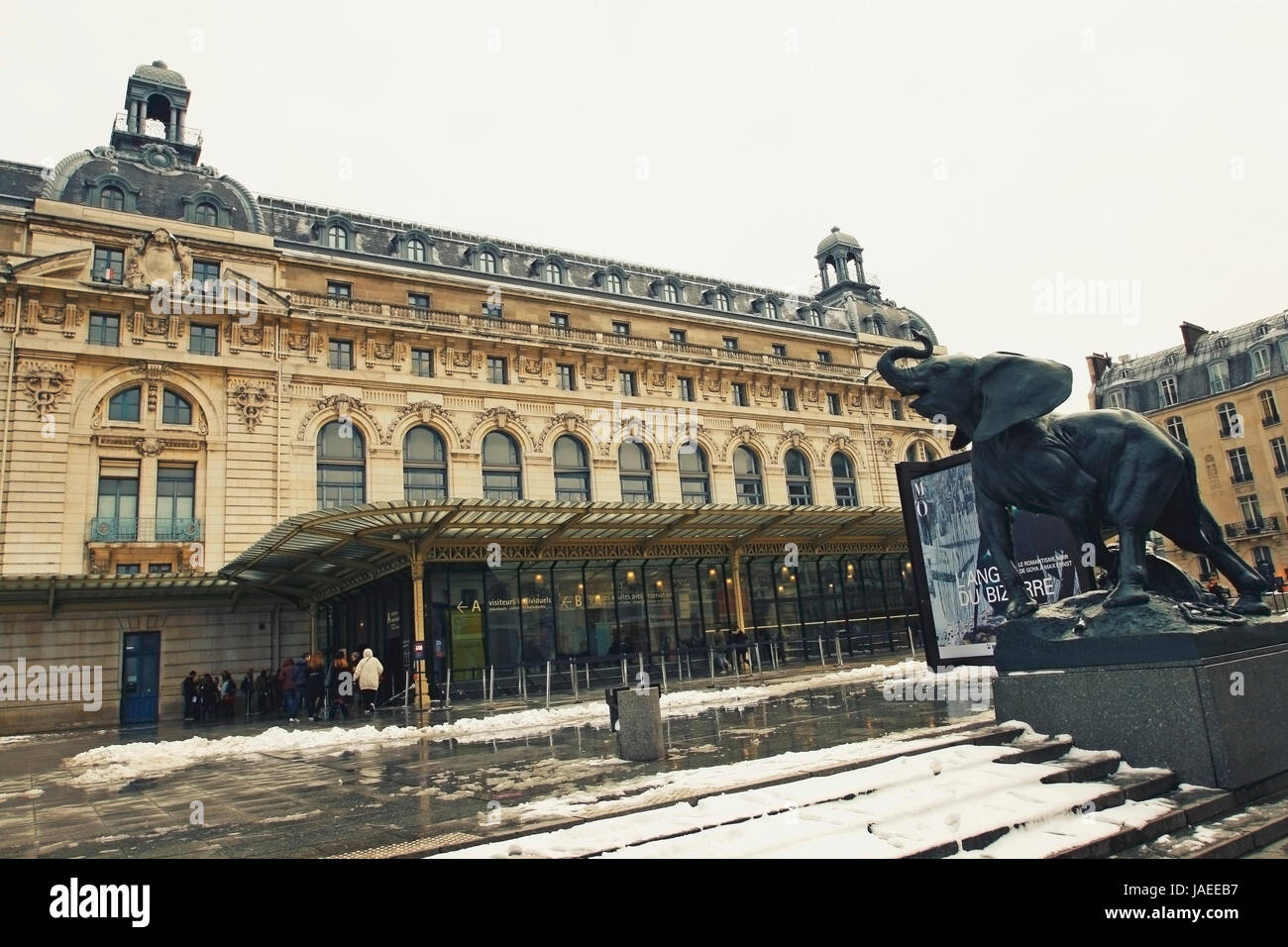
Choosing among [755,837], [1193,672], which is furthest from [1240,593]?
[755,837]

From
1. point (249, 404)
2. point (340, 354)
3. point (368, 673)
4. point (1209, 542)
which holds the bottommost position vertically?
point (368, 673)

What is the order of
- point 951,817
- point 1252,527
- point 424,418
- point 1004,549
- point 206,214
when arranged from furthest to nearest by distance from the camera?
point 1252,527
point 424,418
point 206,214
point 1004,549
point 951,817

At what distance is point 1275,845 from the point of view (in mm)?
4855

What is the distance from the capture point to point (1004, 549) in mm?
7684

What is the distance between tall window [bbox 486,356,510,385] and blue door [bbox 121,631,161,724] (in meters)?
16.0

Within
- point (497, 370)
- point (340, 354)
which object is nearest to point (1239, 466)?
point (497, 370)

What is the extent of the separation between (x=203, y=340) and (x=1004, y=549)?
3090 centimetres

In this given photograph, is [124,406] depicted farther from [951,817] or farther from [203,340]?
[951,817]

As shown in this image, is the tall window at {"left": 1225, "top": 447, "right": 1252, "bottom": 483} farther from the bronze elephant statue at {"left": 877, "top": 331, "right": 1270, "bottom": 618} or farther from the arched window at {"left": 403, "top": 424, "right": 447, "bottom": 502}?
the bronze elephant statue at {"left": 877, "top": 331, "right": 1270, "bottom": 618}

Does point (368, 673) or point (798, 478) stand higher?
point (798, 478)

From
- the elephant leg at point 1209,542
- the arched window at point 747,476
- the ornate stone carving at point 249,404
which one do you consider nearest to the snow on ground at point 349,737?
the elephant leg at point 1209,542

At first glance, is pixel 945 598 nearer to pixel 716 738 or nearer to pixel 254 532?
pixel 716 738

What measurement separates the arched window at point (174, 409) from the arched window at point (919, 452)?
120 feet

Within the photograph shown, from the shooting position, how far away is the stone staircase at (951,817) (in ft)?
14.9
